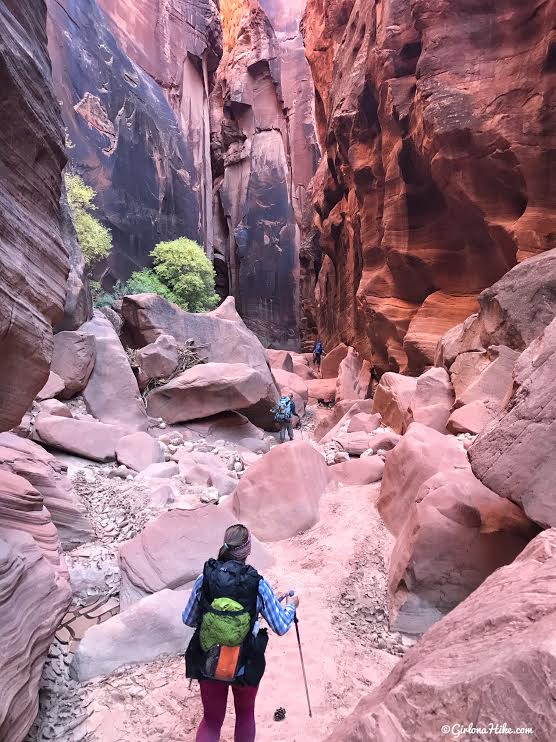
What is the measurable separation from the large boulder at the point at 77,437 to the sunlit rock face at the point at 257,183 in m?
25.2

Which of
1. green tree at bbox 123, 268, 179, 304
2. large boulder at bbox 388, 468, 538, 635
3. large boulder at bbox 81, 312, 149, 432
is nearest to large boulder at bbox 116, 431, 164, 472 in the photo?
large boulder at bbox 81, 312, 149, 432

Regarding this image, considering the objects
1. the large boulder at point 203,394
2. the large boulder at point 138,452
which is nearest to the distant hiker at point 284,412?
the large boulder at point 203,394

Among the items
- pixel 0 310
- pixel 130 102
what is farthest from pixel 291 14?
pixel 0 310

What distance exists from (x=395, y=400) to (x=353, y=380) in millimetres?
7356

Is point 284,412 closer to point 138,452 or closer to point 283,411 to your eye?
point 283,411

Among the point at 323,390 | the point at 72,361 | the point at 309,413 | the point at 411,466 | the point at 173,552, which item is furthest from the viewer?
the point at 323,390

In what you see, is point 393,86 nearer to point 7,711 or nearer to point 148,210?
point 148,210

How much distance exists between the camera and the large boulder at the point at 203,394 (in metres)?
11.4

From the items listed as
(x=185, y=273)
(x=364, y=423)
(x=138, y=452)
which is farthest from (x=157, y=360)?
(x=185, y=273)

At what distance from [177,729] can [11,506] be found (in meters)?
2.08

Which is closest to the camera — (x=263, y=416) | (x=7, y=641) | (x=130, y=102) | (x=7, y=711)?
A: (x=7, y=711)

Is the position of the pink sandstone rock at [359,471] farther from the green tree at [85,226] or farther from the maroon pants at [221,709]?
the green tree at [85,226]

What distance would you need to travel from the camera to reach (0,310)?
271 centimetres

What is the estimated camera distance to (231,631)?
7.75 feet
